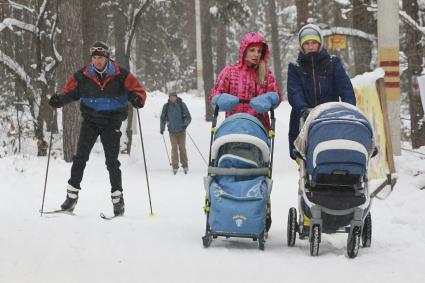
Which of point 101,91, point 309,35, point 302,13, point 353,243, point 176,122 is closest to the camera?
point 353,243

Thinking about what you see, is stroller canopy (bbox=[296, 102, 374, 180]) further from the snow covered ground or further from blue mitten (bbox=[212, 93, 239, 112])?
blue mitten (bbox=[212, 93, 239, 112])

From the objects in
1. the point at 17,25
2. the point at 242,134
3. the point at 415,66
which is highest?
the point at 17,25

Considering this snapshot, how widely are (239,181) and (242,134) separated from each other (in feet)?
1.49

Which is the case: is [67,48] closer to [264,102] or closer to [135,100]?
[135,100]

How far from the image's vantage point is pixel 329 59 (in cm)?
648

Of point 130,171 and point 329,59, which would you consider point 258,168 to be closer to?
point 329,59

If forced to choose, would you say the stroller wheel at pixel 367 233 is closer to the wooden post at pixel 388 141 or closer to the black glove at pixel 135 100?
the black glove at pixel 135 100

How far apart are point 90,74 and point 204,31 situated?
63.1 feet

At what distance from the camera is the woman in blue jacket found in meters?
6.38

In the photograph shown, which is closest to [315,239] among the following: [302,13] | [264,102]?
[264,102]

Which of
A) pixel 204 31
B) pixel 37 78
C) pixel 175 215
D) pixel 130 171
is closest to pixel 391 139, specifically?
pixel 175 215

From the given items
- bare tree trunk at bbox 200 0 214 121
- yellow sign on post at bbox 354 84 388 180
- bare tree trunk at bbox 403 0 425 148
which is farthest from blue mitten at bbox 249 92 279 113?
bare tree trunk at bbox 200 0 214 121

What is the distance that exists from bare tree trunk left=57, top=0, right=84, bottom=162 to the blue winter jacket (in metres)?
8.09

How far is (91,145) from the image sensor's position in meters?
7.93
